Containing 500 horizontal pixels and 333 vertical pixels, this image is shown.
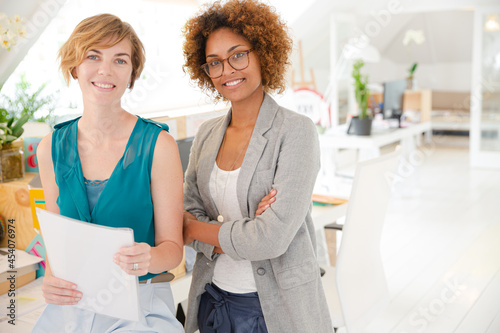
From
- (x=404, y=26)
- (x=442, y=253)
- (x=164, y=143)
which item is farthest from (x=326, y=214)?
(x=404, y=26)

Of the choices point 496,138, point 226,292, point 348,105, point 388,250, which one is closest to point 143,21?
point 388,250

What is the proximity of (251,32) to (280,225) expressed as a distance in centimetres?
55

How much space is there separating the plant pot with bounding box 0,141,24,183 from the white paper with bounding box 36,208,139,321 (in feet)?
3.26

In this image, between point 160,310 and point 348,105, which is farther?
point 348,105

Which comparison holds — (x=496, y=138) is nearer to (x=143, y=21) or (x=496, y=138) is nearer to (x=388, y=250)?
(x=388, y=250)

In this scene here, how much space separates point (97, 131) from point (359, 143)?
3921mm

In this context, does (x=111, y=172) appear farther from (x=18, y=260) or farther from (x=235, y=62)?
(x=18, y=260)

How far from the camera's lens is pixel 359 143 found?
16.6ft

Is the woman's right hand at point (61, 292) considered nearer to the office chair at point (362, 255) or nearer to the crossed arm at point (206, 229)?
the crossed arm at point (206, 229)

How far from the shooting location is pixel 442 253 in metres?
4.12

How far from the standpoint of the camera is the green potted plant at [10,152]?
2.15m

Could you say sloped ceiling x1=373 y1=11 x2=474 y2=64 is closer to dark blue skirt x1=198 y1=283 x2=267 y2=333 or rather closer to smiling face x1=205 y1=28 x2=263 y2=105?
smiling face x1=205 y1=28 x2=263 y2=105

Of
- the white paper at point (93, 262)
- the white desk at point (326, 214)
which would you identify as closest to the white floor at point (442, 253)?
the white desk at point (326, 214)

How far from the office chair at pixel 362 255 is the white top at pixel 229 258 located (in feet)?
2.25
